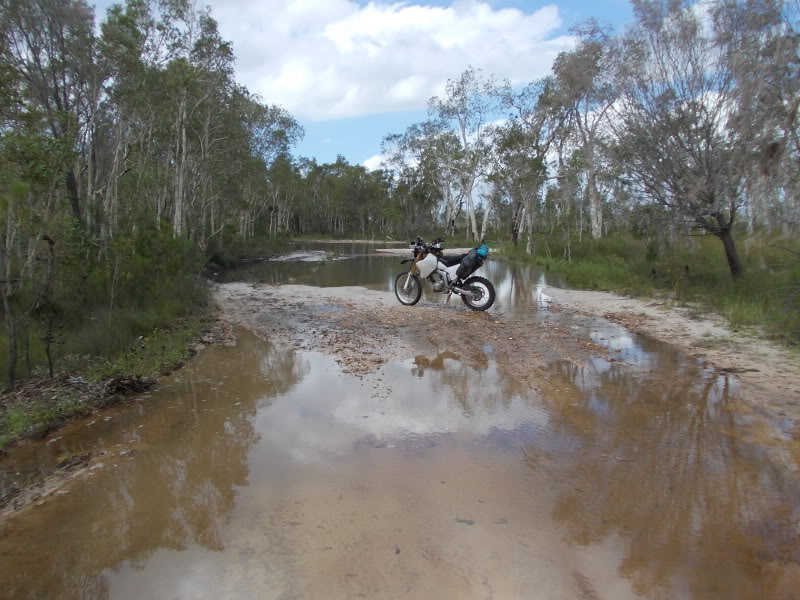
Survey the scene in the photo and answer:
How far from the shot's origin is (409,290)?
10.7m

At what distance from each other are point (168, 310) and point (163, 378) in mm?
3118

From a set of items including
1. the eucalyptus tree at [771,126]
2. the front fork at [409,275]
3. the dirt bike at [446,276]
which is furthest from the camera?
the front fork at [409,275]

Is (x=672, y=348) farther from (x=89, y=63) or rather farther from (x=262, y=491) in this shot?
(x=89, y=63)

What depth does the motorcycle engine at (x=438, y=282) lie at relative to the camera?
10516 millimetres

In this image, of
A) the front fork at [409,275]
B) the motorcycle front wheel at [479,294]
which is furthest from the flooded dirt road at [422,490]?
the front fork at [409,275]

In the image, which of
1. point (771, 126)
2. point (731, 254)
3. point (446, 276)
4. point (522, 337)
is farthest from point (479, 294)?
point (731, 254)

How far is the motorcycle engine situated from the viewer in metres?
10.5

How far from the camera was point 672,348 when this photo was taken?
683cm

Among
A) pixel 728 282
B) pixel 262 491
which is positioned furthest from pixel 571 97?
pixel 262 491

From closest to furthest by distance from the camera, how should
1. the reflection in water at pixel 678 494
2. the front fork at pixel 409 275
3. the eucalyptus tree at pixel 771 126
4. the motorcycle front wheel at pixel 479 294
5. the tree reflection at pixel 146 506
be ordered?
the reflection in water at pixel 678 494, the tree reflection at pixel 146 506, the eucalyptus tree at pixel 771 126, the motorcycle front wheel at pixel 479 294, the front fork at pixel 409 275

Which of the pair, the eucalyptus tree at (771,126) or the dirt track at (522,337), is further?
the eucalyptus tree at (771,126)

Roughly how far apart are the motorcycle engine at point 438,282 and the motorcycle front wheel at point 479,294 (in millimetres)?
511

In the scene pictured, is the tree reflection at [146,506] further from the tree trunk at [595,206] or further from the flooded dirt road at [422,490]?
the tree trunk at [595,206]

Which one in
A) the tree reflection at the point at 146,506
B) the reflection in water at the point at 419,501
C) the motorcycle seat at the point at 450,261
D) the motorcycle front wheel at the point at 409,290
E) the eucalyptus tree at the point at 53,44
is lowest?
the tree reflection at the point at 146,506
